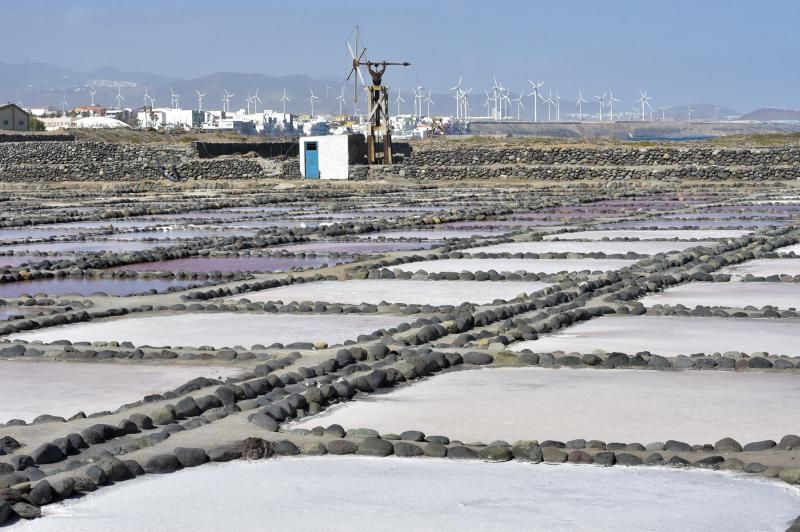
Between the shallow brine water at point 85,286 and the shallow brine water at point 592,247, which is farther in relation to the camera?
the shallow brine water at point 592,247

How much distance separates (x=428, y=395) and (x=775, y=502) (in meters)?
3.00

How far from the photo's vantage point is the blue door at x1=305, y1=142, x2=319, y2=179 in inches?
2199

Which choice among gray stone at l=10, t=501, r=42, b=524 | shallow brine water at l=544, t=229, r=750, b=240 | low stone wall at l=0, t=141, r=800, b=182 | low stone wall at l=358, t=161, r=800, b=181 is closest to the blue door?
low stone wall at l=0, t=141, r=800, b=182

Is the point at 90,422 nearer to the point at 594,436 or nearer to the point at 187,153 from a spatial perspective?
the point at 594,436

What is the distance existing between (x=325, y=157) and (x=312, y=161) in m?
0.55

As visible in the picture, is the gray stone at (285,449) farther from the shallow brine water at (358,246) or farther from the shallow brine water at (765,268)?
the shallow brine water at (358,246)

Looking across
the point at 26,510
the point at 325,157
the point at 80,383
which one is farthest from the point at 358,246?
the point at 325,157

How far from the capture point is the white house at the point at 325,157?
5553 cm

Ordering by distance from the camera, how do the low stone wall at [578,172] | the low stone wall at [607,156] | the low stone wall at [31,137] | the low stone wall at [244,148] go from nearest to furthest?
the low stone wall at [578,172] → the low stone wall at [607,156] → the low stone wall at [244,148] → the low stone wall at [31,137]

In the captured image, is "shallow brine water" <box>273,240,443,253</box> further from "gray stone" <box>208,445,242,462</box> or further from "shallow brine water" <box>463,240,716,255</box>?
"gray stone" <box>208,445,242,462</box>

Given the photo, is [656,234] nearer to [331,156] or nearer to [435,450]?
[435,450]

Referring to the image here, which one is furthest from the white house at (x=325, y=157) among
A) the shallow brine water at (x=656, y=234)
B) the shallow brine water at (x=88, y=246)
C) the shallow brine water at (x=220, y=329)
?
the shallow brine water at (x=220, y=329)

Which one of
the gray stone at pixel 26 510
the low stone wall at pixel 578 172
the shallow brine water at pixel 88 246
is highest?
the gray stone at pixel 26 510

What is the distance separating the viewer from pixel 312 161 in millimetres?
55969
